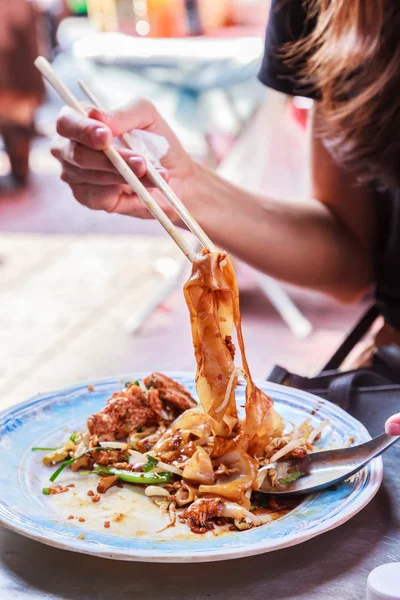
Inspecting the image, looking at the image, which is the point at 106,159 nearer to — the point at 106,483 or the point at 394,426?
the point at 106,483

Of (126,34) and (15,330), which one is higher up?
(126,34)

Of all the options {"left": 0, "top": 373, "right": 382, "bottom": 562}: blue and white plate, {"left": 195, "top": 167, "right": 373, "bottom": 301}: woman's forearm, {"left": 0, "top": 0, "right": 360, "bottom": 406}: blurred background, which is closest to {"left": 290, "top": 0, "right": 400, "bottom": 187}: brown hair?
{"left": 195, "top": 167, "right": 373, "bottom": 301}: woman's forearm

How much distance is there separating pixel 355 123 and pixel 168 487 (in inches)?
30.3

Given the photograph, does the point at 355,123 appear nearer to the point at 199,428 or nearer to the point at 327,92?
the point at 327,92

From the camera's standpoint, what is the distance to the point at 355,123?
1339 millimetres

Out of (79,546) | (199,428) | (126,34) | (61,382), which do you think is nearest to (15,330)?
(61,382)

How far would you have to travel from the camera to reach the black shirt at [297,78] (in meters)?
1.35

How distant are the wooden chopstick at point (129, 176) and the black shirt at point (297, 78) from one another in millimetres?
497

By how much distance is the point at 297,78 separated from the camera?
1.40 metres

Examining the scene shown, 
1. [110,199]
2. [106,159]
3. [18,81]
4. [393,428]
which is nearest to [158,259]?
[18,81]

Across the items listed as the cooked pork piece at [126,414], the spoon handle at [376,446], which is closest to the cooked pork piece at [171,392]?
the cooked pork piece at [126,414]

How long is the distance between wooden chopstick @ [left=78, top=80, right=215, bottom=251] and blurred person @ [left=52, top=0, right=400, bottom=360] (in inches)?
0.8

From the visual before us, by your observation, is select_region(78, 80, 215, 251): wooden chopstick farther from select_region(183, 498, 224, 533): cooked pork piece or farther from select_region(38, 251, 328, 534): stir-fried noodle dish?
select_region(183, 498, 224, 533): cooked pork piece

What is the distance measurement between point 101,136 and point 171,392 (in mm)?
338
